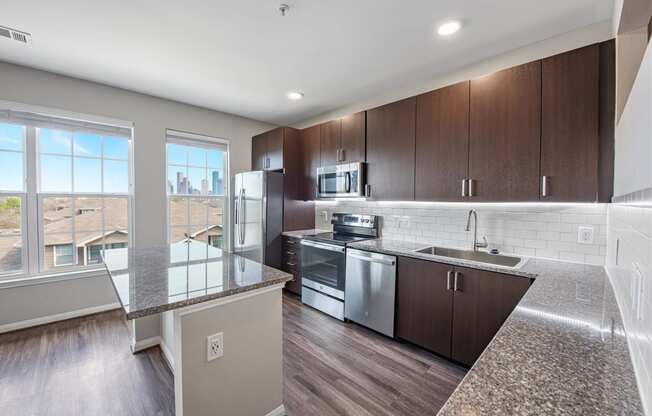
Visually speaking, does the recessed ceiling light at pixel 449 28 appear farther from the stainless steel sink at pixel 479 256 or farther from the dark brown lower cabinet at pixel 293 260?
the dark brown lower cabinet at pixel 293 260

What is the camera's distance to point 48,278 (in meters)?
2.97

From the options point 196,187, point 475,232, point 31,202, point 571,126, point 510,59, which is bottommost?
point 475,232

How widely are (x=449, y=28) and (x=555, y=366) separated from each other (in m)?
2.27

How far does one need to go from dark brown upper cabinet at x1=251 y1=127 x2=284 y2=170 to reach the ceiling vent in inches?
97.0

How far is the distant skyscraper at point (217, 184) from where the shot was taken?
424 centimetres

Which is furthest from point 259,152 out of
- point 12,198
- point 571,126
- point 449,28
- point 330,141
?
point 571,126

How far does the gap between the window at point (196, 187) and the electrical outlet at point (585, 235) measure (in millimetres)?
4217

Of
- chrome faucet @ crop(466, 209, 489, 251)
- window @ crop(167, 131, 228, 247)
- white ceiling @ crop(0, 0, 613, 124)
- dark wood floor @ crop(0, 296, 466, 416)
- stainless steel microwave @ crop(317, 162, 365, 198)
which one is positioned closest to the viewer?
dark wood floor @ crop(0, 296, 466, 416)

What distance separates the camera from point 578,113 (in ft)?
6.02

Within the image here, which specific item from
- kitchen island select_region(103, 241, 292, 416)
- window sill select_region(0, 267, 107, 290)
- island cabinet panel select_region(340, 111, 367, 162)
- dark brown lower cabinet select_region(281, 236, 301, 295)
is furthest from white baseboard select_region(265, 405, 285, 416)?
window sill select_region(0, 267, 107, 290)

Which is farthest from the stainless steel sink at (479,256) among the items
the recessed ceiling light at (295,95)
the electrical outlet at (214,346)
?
the recessed ceiling light at (295,95)

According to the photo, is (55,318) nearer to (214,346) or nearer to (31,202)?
(31,202)

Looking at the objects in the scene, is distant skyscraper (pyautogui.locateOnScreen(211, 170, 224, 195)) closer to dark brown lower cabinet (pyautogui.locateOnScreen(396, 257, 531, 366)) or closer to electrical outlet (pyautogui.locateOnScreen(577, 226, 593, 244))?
dark brown lower cabinet (pyautogui.locateOnScreen(396, 257, 531, 366))

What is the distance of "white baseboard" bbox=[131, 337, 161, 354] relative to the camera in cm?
236
